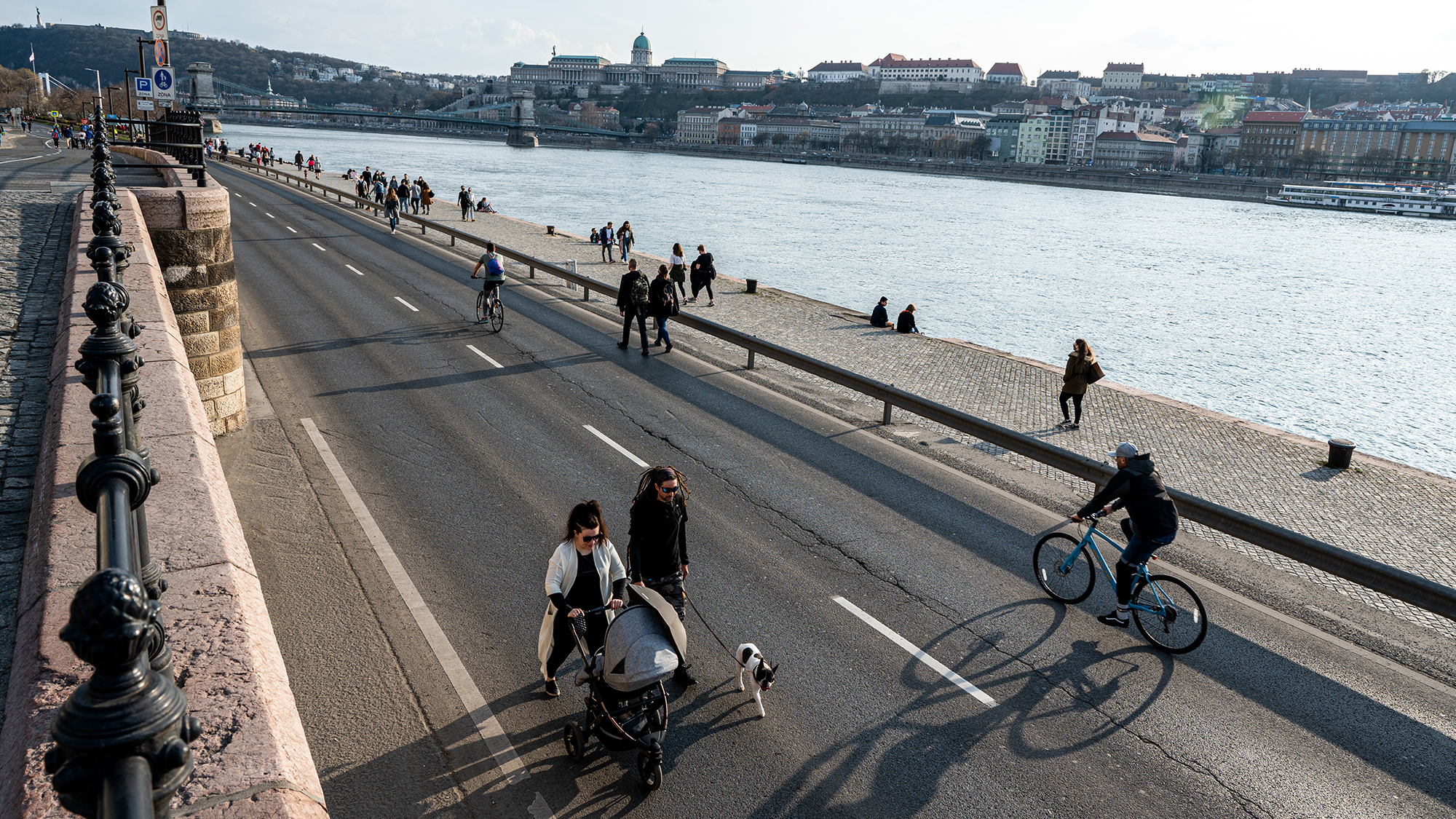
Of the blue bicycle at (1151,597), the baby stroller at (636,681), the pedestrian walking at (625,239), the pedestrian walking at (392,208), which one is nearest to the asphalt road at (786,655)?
the blue bicycle at (1151,597)

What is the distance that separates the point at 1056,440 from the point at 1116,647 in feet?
25.8

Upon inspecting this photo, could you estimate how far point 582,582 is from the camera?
5.76 meters

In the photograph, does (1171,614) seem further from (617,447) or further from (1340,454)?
(1340,454)

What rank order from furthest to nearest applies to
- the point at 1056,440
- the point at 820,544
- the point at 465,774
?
the point at 1056,440, the point at 820,544, the point at 465,774

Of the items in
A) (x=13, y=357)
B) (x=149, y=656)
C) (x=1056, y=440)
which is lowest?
(x=1056, y=440)

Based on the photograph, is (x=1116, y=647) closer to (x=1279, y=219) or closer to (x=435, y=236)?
(x=435, y=236)

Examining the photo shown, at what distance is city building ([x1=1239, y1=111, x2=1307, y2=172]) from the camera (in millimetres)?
168125

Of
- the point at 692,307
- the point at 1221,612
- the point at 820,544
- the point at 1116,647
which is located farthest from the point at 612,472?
the point at 692,307

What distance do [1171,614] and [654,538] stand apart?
441 cm

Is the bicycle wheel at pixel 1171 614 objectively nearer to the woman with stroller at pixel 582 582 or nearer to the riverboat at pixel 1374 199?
the woman with stroller at pixel 582 582

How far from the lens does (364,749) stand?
5555 millimetres

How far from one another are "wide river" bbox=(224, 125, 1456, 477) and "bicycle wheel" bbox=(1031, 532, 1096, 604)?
19.0 metres

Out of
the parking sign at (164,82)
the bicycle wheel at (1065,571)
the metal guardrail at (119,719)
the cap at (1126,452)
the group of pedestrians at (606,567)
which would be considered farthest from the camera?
the parking sign at (164,82)

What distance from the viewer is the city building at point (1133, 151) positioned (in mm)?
179125
